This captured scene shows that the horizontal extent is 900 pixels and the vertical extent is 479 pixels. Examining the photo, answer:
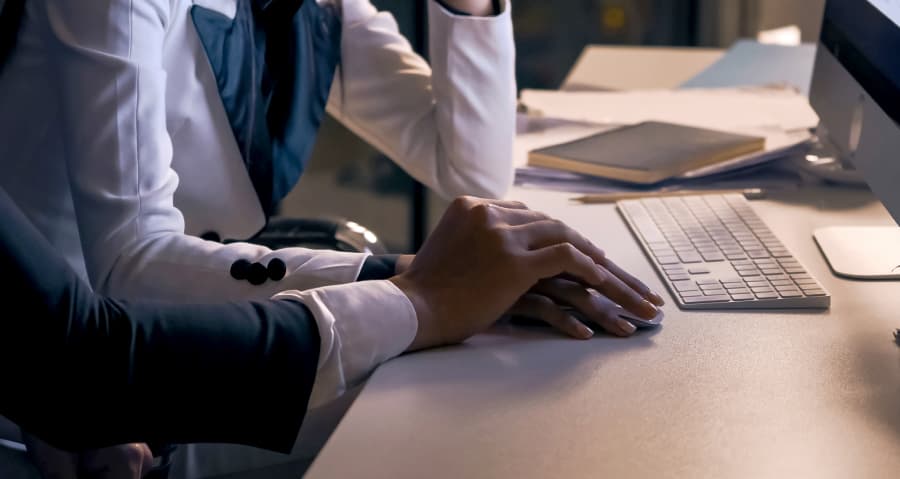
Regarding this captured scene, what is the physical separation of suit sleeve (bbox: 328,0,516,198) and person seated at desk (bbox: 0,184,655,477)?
55 cm

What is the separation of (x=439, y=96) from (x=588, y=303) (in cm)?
59

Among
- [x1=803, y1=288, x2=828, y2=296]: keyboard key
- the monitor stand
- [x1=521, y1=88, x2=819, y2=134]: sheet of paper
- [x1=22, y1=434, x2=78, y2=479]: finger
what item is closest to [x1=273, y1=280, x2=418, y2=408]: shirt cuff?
[x1=22, y1=434, x2=78, y2=479]: finger

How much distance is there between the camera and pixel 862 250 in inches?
43.1

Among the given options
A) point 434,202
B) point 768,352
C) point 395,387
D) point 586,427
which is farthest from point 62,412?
point 434,202

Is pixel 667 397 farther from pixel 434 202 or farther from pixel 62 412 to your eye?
pixel 434 202

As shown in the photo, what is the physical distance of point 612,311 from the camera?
88 cm

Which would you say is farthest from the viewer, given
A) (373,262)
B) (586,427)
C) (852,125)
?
(852,125)

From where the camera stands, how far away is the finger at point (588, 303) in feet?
2.86

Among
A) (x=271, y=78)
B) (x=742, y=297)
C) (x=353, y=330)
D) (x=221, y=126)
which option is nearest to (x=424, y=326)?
(x=353, y=330)

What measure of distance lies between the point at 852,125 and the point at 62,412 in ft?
2.81

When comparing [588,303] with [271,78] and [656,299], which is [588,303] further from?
[271,78]

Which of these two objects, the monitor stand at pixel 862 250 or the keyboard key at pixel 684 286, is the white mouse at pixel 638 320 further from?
the monitor stand at pixel 862 250

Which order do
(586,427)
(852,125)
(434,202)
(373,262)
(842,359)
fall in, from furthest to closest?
(434,202)
(852,125)
(373,262)
(842,359)
(586,427)

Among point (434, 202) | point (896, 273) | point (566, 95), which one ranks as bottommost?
point (434, 202)
